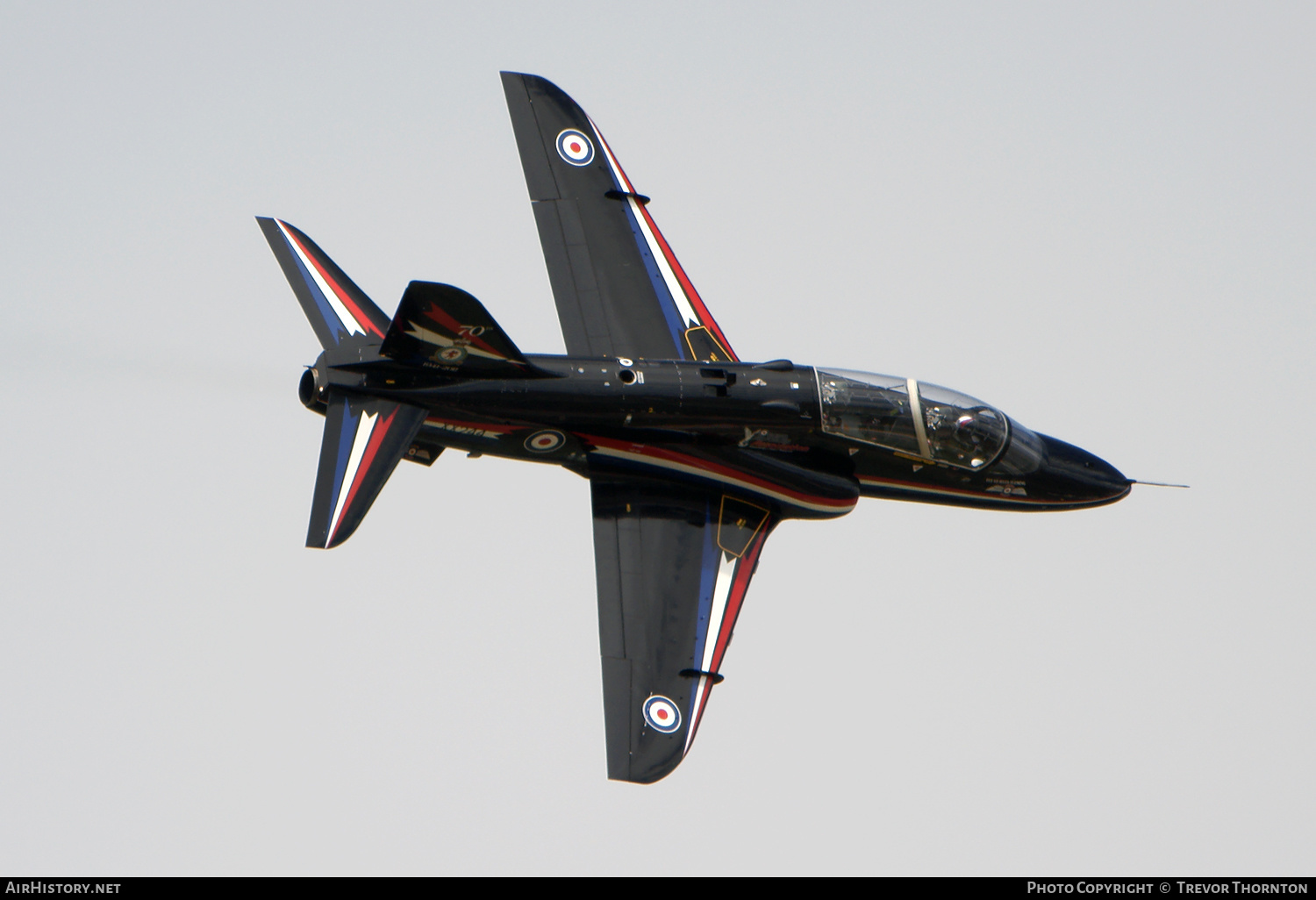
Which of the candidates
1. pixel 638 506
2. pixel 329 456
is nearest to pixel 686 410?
pixel 638 506

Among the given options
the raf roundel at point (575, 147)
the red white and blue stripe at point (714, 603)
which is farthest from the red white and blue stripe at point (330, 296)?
the red white and blue stripe at point (714, 603)

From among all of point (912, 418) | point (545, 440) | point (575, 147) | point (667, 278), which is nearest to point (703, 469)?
point (545, 440)

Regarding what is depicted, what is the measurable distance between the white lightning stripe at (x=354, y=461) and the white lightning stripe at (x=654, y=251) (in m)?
4.94

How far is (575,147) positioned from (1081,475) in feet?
27.8

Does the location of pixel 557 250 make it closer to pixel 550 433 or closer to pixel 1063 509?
pixel 550 433

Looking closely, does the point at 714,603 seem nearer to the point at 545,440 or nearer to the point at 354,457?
the point at 545,440

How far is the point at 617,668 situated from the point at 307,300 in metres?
6.06

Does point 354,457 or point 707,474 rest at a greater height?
point 707,474

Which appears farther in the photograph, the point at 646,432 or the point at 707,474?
the point at 707,474

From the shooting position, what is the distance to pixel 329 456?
741 inches

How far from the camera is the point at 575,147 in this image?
75.8 ft

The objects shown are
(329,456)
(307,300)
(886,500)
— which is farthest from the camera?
(886,500)

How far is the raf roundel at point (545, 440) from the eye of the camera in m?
20.3

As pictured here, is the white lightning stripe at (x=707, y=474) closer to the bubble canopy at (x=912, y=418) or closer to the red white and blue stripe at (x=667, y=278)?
the bubble canopy at (x=912, y=418)
